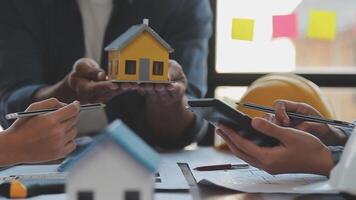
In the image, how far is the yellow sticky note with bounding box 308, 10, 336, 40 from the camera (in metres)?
1.71

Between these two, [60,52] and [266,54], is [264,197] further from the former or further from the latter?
[266,54]

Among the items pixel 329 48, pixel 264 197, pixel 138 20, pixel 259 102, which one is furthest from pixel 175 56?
pixel 264 197

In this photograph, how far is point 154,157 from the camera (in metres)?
0.47

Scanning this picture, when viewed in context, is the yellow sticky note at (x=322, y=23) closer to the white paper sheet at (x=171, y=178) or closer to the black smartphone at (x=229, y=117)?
the white paper sheet at (x=171, y=178)

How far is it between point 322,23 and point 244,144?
3.41ft

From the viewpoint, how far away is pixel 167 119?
53.4 inches

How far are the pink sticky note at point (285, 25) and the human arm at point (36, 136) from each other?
1064mm

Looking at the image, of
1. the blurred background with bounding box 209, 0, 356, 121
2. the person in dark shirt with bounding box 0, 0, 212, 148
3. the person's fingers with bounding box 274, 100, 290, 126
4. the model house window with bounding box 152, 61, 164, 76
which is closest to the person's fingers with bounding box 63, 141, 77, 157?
the model house window with bounding box 152, 61, 164, 76

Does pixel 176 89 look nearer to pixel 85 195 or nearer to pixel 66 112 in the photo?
pixel 66 112

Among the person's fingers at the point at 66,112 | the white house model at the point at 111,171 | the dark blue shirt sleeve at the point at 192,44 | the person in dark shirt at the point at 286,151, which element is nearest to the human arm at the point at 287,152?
the person in dark shirt at the point at 286,151

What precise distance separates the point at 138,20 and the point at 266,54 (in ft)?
1.73

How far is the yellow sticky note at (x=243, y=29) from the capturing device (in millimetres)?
1693

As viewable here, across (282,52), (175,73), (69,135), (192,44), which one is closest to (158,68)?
(175,73)

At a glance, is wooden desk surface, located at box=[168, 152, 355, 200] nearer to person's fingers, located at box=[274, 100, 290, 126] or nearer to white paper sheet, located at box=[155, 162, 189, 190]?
white paper sheet, located at box=[155, 162, 189, 190]
